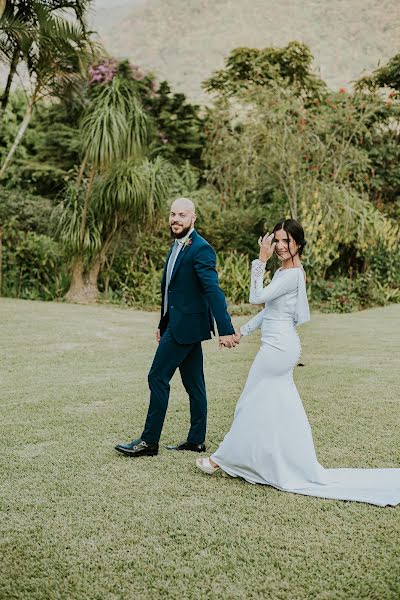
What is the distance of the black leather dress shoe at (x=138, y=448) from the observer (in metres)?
4.29

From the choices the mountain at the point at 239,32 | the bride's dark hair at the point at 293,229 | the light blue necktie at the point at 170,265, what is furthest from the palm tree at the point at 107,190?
the mountain at the point at 239,32

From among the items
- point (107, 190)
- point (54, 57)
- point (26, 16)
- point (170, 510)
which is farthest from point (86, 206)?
point (170, 510)

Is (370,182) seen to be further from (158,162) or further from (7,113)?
(7,113)

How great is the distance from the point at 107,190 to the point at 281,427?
9833mm

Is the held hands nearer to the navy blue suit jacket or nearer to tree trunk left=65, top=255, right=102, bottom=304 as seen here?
the navy blue suit jacket

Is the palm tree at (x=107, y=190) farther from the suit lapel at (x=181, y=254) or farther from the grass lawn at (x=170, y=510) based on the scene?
the suit lapel at (x=181, y=254)

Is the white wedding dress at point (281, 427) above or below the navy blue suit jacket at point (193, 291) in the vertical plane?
below

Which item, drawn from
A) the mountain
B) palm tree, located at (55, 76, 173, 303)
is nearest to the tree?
palm tree, located at (55, 76, 173, 303)

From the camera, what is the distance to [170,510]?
346 cm

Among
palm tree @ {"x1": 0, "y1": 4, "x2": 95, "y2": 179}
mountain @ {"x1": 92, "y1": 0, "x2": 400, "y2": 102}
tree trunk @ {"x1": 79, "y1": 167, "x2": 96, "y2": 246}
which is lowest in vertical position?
tree trunk @ {"x1": 79, "y1": 167, "x2": 96, "y2": 246}

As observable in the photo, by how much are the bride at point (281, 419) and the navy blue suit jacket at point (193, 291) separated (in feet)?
1.33

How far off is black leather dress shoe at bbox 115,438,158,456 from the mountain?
129 ft

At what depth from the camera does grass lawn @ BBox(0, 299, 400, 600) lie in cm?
276

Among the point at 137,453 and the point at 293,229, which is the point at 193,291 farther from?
the point at 137,453
